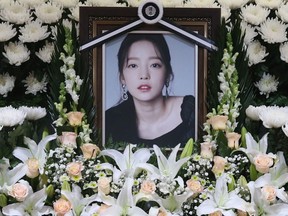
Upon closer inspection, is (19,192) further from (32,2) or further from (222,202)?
(32,2)

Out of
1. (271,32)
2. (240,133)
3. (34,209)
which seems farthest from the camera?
(271,32)

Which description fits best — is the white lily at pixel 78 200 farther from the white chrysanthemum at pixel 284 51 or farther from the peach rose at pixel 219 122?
the white chrysanthemum at pixel 284 51

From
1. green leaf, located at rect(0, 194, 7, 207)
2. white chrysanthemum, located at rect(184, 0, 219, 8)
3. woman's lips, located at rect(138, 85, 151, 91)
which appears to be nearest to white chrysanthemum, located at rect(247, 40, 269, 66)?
white chrysanthemum, located at rect(184, 0, 219, 8)

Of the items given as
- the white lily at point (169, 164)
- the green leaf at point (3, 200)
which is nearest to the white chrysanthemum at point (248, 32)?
the white lily at point (169, 164)

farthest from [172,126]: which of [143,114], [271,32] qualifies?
[271,32]

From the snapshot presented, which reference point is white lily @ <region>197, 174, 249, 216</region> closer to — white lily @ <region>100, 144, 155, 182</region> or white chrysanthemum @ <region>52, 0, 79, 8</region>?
white lily @ <region>100, 144, 155, 182</region>

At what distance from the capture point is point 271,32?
3.78 ft

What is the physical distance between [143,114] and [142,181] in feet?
0.58

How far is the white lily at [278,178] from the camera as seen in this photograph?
2.99 feet

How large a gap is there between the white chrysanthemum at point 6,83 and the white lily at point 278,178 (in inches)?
20.3

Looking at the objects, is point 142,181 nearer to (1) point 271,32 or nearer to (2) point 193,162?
(2) point 193,162

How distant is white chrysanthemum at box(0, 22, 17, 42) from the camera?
3.68ft

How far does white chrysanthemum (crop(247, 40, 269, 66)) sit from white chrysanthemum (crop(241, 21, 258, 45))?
0.01m

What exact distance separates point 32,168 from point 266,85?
19.8 inches
